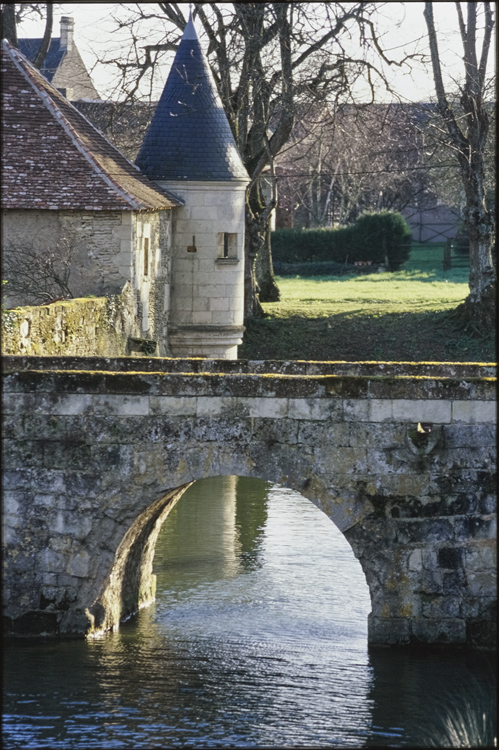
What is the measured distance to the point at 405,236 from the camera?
3897 centimetres

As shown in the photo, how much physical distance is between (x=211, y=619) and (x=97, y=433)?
2.56m

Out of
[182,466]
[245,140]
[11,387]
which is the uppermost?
[245,140]

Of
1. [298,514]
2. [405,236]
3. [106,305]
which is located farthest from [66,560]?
[405,236]

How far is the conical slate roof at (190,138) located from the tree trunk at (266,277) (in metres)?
9.00

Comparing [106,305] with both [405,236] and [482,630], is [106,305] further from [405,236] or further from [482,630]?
[405,236]

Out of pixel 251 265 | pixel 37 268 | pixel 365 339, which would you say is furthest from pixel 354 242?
pixel 37 268

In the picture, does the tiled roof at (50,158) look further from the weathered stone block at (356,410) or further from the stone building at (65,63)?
the stone building at (65,63)

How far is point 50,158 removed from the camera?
18031mm

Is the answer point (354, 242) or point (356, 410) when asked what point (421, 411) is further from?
point (354, 242)

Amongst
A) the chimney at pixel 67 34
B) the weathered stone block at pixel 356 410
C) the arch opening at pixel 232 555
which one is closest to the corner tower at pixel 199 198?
the arch opening at pixel 232 555

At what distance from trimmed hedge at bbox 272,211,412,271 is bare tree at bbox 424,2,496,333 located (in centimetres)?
1144

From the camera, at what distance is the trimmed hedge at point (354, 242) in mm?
38906

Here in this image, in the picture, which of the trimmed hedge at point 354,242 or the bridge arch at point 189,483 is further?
the trimmed hedge at point 354,242

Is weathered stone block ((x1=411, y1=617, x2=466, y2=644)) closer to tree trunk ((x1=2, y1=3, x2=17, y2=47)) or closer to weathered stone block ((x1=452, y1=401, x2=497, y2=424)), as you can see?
weathered stone block ((x1=452, y1=401, x2=497, y2=424))
